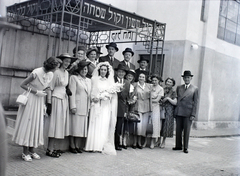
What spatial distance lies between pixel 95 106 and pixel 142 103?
1552mm

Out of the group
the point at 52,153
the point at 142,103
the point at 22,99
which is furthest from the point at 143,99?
the point at 22,99

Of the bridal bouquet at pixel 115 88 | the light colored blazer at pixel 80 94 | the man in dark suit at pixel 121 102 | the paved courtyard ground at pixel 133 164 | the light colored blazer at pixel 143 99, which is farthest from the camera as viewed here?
the light colored blazer at pixel 143 99

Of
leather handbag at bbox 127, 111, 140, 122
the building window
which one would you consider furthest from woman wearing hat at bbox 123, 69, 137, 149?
the building window

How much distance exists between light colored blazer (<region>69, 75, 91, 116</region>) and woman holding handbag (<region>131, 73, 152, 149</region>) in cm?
160

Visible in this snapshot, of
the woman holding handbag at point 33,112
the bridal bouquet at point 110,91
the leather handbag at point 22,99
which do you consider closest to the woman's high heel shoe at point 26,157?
the woman holding handbag at point 33,112

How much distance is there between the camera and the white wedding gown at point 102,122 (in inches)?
260

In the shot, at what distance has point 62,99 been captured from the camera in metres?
5.95

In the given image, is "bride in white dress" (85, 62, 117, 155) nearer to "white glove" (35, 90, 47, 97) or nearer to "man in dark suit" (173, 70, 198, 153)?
"white glove" (35, 90, 47, 97)

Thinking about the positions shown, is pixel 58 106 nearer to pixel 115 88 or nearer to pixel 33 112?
pixel 33 112

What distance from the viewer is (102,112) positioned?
6758 millimetres

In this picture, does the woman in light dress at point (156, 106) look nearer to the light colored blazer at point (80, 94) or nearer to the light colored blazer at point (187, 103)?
the light colored blazer at point (187, 103)

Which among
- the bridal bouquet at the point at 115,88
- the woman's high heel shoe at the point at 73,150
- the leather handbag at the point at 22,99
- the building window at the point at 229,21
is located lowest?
the woman's high heel shoe at the point at 73,150

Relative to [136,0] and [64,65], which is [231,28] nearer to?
[136,0]

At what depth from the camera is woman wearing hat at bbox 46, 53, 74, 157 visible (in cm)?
587
